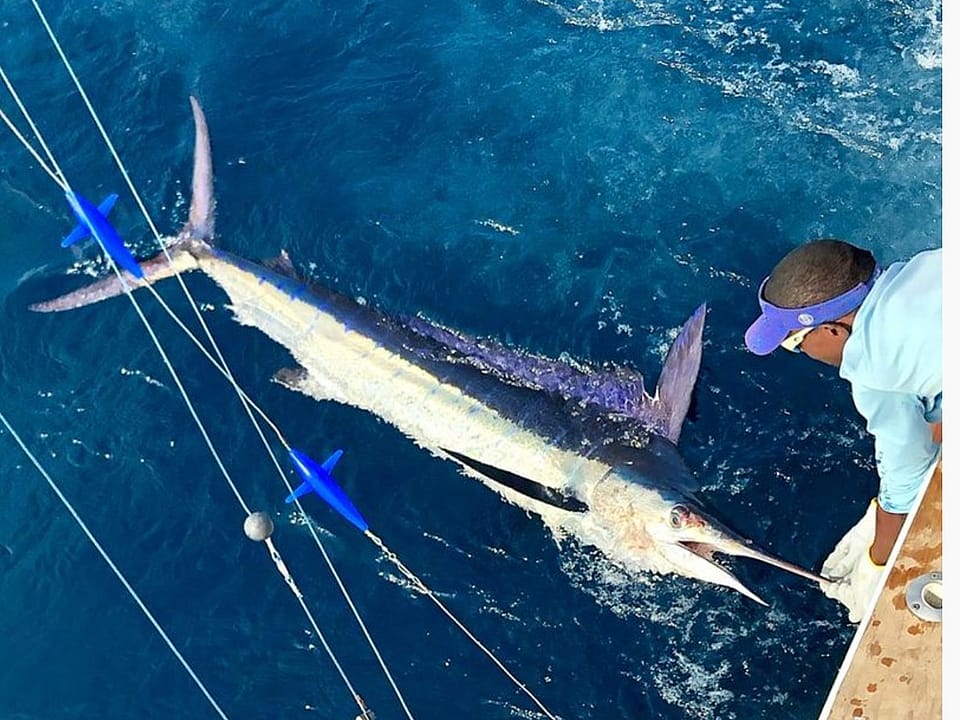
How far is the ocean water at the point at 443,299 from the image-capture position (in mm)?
4246

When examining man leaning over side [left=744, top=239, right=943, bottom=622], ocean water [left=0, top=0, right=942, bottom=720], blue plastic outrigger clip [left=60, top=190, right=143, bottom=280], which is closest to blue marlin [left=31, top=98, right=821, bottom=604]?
ocean water [left=0, top=0, right=942, bottom=720]

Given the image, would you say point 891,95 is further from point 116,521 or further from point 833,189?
point 116,521

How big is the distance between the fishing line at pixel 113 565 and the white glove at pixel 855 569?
275 cm

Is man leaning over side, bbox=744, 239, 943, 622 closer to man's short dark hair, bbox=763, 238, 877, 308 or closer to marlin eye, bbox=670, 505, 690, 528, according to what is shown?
man's short dark hair, bbox=763, 238, 877, 308

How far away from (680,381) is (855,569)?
3.52ft

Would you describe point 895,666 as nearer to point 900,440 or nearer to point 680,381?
point 900,440

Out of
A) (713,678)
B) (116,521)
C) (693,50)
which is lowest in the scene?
(713,678)

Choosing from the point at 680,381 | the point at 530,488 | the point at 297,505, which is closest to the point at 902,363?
the point at 680,381

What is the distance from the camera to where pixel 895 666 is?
2.43 meters

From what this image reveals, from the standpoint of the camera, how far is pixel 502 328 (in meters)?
4.79

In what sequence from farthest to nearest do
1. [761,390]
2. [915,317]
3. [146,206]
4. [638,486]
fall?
[146,206]
[761,390]
[638,486]
[915,317]

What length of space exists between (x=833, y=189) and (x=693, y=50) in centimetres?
117

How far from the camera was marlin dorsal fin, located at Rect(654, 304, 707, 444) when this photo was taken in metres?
4.27

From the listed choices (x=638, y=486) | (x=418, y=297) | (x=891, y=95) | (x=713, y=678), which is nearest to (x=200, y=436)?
(x=418, y=297)
